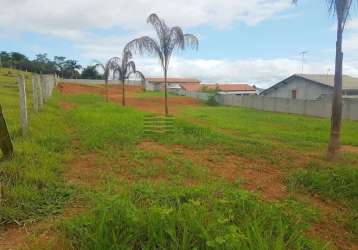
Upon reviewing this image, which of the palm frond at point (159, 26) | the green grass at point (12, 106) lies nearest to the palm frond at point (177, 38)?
the palm frond at point (159, 26)

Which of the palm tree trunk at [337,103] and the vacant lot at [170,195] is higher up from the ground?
the palm tree trunk at [337,103]

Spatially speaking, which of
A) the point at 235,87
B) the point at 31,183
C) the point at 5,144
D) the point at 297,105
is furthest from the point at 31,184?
the point at 235,87

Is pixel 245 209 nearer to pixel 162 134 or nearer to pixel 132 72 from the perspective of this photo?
pixel 162 134

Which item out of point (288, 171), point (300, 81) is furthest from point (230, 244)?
point (300, 81)

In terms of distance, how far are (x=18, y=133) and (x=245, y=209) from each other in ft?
18.8

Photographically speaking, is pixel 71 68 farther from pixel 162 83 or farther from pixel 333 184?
pixel 333 184

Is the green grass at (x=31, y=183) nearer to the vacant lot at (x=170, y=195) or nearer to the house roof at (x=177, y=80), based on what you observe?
the vacant lot at (x=170, y=195)

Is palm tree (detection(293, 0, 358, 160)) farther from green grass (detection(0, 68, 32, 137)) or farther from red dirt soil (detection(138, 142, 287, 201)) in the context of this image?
green grass (detection(0, 68, 32, 137))

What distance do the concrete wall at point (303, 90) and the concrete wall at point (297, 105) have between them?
205 inches

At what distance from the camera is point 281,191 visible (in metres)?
5.58

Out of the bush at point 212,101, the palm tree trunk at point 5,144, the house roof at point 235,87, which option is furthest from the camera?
the house roof at point 235,87

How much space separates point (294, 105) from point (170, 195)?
23828mm

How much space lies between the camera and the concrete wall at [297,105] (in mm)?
21609

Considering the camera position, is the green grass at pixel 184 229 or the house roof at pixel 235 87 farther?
the house roof at pixel 235 87
